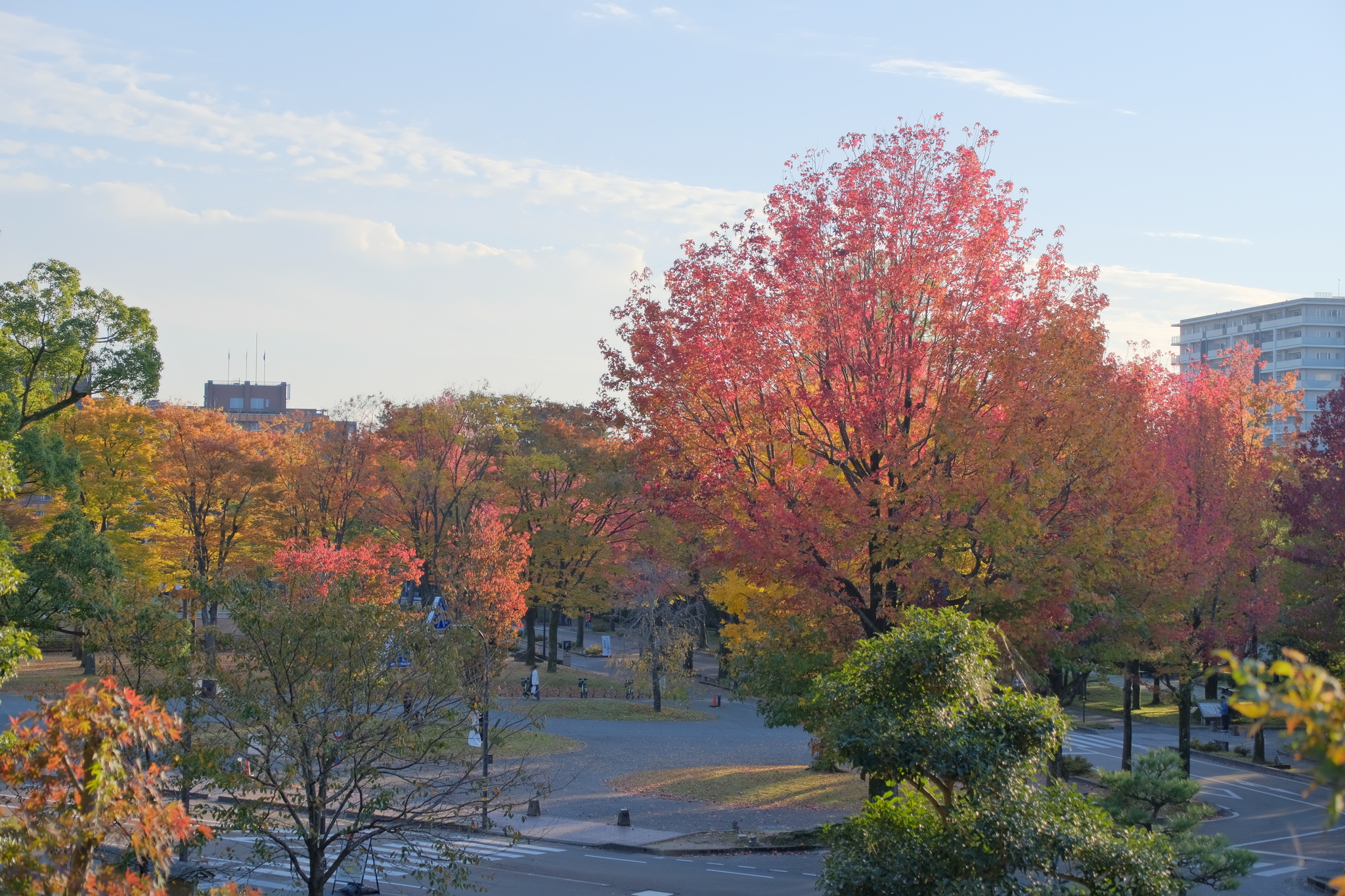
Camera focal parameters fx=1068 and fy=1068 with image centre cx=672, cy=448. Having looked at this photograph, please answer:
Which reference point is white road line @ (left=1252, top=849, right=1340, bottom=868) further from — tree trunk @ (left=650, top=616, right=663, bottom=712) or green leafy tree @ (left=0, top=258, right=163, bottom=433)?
green leafy tree @ (left=0, top=258, right=163, bottom=433)

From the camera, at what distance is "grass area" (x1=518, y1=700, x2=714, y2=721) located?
1837 inches

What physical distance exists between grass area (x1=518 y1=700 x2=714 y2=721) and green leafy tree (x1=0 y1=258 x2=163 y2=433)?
21171 millimetres

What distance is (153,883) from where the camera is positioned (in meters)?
7.02

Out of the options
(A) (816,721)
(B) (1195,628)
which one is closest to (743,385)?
(A) (816,721)

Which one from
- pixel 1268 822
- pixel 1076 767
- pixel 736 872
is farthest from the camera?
pixel 1076 767

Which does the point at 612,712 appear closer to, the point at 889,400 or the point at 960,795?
the point at 889,400

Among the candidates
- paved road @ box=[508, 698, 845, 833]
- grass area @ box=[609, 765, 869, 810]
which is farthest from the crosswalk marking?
grass area @ box=[609, 765, 869, 810]

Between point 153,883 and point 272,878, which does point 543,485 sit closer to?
point 272,878

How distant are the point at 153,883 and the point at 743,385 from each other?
14.4 metres

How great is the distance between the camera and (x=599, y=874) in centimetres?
2192

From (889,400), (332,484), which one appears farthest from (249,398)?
(889,400)

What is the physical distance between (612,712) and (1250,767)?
2518 centimetres

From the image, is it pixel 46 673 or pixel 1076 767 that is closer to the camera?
pixel 1076 767

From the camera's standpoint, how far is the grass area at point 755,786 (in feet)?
96.9
